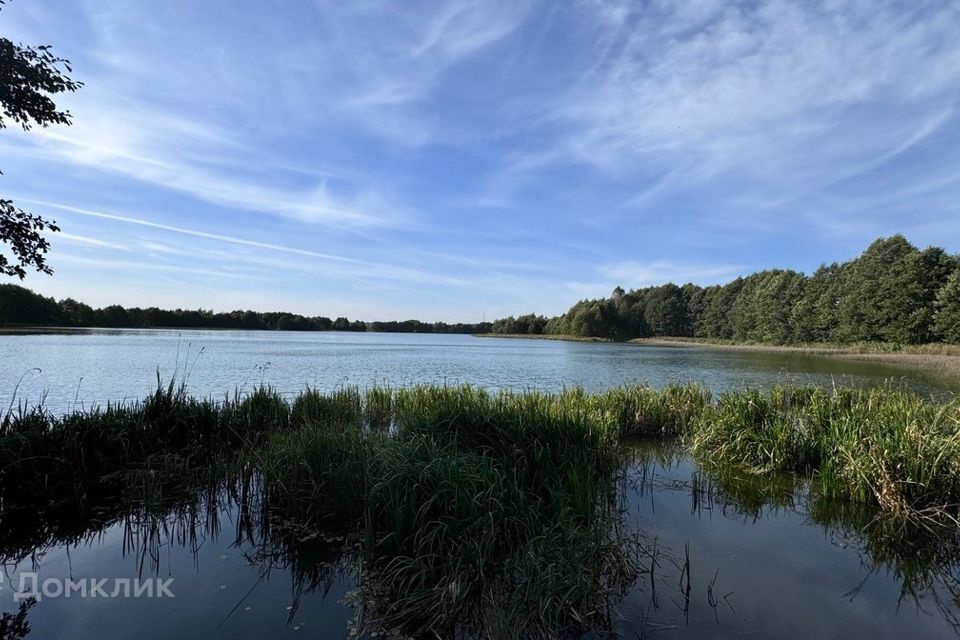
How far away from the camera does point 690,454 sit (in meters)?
10.3

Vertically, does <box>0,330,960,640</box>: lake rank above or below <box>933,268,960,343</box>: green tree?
below

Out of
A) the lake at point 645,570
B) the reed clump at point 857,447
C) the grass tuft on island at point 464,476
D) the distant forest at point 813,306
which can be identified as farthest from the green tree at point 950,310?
the lake at point 645,570

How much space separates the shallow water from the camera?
4113 millimetres

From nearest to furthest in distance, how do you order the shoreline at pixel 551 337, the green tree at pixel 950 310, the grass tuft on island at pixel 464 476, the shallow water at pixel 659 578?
the shallow water at pixel 659 578
the grass tuft on island at pixel 464 476
the green tree at pixel 950 310
the shoreline at pixel 551 337

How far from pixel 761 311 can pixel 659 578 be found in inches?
3712

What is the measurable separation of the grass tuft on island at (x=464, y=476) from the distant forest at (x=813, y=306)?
190 ft

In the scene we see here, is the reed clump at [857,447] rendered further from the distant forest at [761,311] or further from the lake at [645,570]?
the distant forest at [761,311]

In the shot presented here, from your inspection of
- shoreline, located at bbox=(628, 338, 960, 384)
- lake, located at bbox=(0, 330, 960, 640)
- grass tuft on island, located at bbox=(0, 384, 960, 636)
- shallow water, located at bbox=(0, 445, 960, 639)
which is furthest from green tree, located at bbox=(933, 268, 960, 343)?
shallow water, located at bbox=(0, 445, 960, 639)

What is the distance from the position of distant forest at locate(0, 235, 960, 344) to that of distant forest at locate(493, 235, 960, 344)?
→ 0.14 meters

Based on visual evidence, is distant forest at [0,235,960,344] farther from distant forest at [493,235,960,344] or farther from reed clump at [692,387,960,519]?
reed clump at [692,387,960,519]

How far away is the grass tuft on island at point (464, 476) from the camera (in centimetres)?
442

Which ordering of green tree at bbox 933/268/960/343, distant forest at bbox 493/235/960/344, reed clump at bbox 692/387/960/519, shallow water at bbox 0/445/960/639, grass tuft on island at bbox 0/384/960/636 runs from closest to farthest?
shallow water at bbox 0/445/960/639, grass tuft on island at bbox 0/384/960/636, reed clump at bbox 692/387/960/519, green tree at bbox 933/268/960/343, distant forest at bbox 493/235/960/344

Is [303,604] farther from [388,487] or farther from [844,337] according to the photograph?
[844,337]

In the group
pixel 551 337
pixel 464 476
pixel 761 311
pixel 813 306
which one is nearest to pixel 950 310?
pixel 813 306
